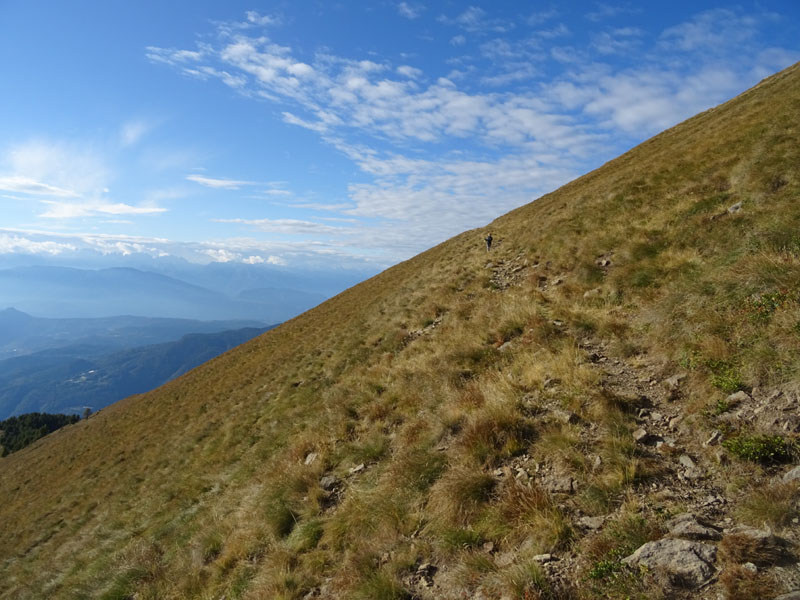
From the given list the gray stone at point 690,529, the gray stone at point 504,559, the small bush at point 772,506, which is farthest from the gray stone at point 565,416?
the gray stone at point 504,559

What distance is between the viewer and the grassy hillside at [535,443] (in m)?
4.50

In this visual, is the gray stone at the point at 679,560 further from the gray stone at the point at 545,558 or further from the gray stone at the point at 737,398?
the gray stone at the point at 737,398

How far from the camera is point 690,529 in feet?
13.0

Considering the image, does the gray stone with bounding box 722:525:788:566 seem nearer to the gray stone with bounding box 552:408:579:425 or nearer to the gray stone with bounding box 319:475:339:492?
the gray stone with bounding box 552:408:579:425

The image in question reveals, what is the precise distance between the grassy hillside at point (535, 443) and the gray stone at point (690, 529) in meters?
0.10

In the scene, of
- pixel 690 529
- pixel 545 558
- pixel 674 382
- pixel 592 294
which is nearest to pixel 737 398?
pixel 674 382

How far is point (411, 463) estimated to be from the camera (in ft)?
21.9

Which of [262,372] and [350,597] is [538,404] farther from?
[262,372]

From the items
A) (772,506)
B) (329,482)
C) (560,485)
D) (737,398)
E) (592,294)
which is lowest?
(329,482)

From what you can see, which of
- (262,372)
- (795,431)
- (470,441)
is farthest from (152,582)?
(262,372)

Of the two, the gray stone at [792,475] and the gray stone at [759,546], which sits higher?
the gray stone at [792,475]

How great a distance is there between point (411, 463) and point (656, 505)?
140 inches

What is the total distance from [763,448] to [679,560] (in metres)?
1.97

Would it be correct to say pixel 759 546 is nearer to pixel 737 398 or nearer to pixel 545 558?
pixel 545 558
